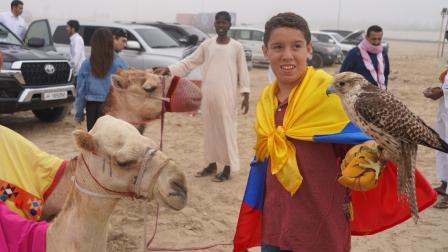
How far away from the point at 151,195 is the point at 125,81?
2.10 m

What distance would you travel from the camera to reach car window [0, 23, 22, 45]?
9.38 metres

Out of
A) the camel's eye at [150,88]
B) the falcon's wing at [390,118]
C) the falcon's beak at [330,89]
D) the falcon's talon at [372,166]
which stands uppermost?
the falcon's beak at [330,89]

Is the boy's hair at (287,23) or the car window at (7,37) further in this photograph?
the car window at (7,37)

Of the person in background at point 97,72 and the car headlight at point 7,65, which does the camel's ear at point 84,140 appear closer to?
the person in background at point 97,72

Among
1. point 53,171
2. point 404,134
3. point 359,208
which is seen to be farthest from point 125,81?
point 404,134

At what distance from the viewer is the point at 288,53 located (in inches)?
90.7

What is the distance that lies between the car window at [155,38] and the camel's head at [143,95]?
8.60 metres

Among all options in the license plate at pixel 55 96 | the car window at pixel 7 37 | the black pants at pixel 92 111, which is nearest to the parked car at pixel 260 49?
the car window at pixel 7 37

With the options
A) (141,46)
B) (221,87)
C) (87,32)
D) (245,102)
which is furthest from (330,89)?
(87,32)

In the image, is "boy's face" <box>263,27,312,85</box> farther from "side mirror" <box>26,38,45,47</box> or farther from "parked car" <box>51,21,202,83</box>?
"side mirror" <box>26,38,45,47</box>

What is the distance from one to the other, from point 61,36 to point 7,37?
4.19 m

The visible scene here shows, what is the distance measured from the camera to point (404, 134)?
2033 millimetres

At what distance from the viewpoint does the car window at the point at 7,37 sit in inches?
369

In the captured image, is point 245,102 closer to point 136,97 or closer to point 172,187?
point 136,97
